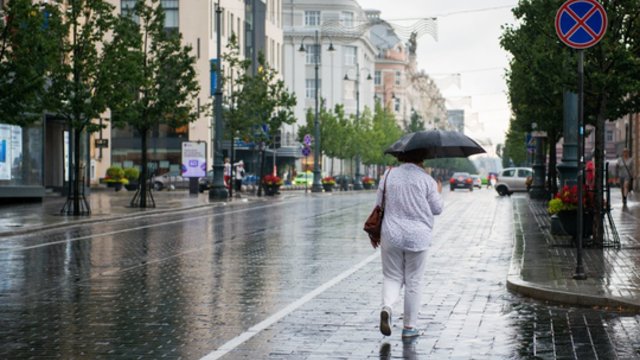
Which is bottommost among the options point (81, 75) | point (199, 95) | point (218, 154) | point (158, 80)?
point (218, 154)

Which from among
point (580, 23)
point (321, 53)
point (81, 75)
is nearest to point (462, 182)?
point (321, 53)

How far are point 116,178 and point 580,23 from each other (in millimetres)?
50901

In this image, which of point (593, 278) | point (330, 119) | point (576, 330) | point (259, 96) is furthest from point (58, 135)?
point (330, 119)

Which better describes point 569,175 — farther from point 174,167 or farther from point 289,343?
point 174,167

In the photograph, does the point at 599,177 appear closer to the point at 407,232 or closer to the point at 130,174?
the point at 407,232

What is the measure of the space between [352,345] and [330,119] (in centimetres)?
8814

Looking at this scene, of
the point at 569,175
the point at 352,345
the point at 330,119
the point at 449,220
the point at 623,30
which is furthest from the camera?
the point at 330,119

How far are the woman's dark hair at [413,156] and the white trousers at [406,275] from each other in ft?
2.53

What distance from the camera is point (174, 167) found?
8294cm

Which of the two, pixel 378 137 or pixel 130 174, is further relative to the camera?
pixel 378 137

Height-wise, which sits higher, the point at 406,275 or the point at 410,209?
the point at 410,209

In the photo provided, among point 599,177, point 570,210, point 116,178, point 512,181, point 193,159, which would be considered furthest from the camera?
point 116,178

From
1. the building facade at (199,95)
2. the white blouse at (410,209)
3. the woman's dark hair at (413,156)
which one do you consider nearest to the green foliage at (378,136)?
the building facade at (199,95)

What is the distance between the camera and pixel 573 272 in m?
14.4
